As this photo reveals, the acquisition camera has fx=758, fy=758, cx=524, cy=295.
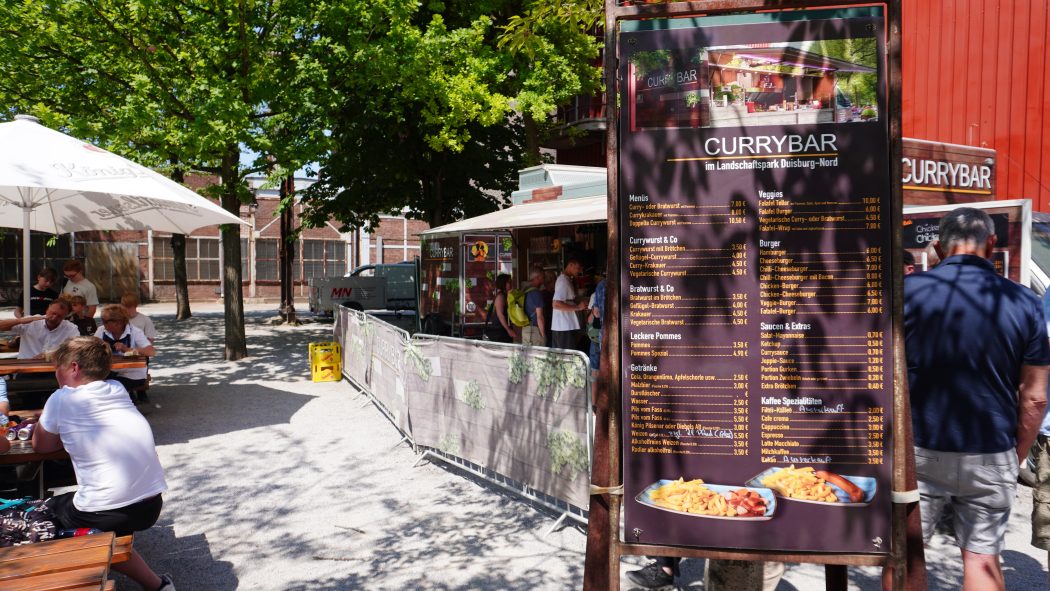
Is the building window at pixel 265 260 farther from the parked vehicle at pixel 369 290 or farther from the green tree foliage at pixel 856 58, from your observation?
the green tree foliage at pixel 856 58

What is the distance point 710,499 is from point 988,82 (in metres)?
9.89

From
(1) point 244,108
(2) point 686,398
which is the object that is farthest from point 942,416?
(1) point 244,108

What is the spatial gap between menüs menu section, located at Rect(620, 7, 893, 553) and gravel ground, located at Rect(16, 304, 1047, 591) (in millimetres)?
2129

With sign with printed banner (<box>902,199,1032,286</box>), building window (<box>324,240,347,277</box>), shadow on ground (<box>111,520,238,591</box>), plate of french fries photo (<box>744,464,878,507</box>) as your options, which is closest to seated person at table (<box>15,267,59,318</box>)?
shadow on ground (<box>111,520,238,591</box>)

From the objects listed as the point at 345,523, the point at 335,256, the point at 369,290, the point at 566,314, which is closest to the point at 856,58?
the point at 345,523

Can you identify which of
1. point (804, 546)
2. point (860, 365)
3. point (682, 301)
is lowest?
point (804, 546)

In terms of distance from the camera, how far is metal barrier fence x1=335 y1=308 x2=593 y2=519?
16.9 ft

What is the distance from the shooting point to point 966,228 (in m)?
3.35

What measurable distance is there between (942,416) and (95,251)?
117 ft

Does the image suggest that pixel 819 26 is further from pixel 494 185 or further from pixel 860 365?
pixel 494 185

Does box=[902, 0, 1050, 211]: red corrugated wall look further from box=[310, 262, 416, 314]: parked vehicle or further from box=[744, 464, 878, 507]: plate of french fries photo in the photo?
box=[310, 262, 416, 314]: parked vehicle

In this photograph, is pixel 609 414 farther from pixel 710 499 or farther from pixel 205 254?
pixel 205 254

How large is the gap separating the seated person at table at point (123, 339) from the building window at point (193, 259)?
28.2 metres

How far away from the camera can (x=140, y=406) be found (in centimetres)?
945
